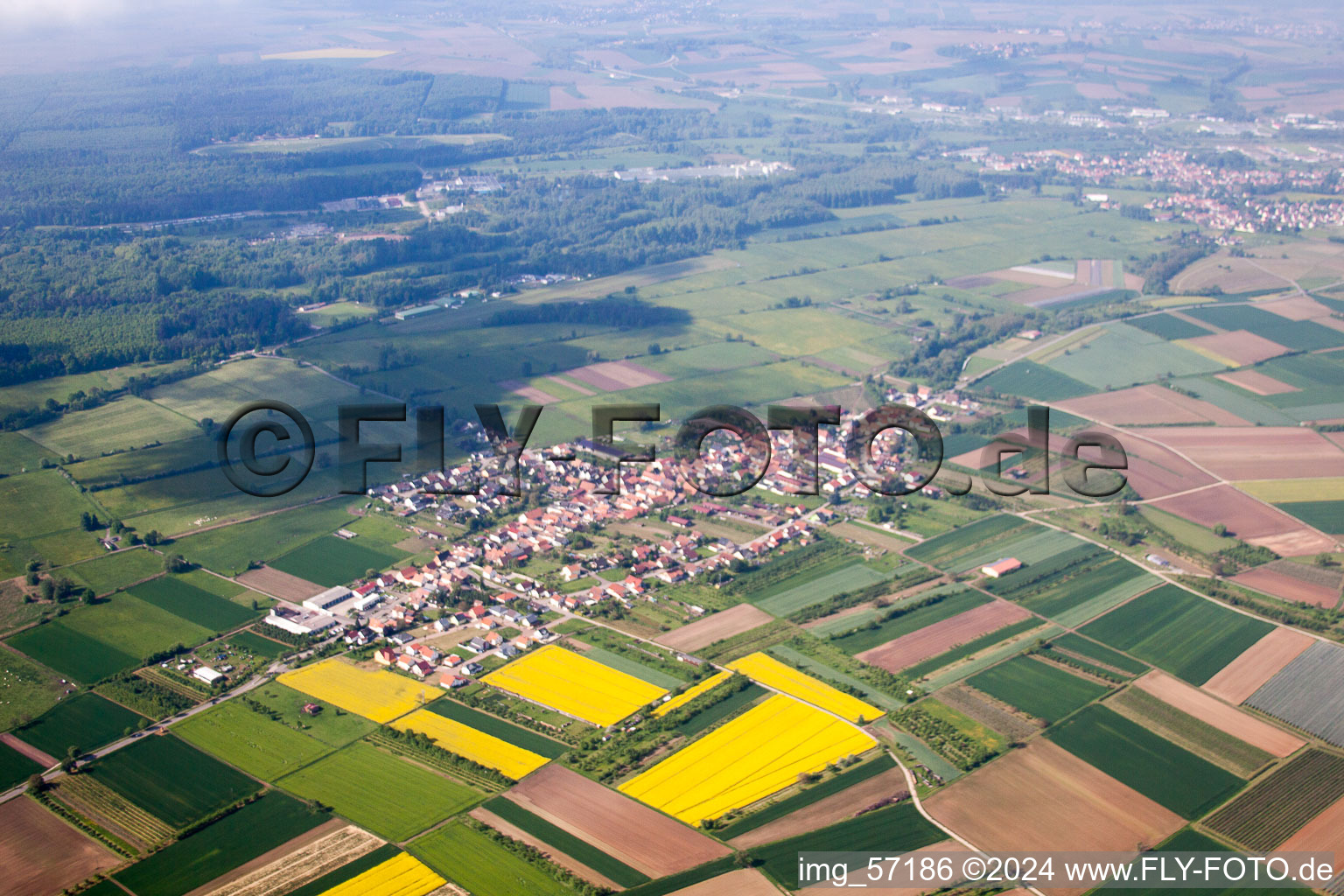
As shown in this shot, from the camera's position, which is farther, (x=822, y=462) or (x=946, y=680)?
(x=822, y=462)

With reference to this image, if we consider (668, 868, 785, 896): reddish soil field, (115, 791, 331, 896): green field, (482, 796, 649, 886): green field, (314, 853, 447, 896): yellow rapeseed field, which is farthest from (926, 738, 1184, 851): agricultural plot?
(115, 791, 331, 896): green field

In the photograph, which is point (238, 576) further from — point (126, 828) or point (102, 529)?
point (126, 828)

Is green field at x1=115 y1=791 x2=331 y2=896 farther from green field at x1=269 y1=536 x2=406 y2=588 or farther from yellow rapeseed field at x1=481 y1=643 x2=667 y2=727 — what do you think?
green field at x1=269 y1=536 x2=406 y2=588

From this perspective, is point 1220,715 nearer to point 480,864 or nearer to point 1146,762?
point 1146,762

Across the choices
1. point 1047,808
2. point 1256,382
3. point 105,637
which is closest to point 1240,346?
point 1256,382

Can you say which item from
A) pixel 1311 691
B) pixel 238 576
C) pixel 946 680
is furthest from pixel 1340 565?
pixel 238 576

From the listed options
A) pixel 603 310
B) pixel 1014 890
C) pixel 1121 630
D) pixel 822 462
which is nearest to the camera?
pixel 1014 890
